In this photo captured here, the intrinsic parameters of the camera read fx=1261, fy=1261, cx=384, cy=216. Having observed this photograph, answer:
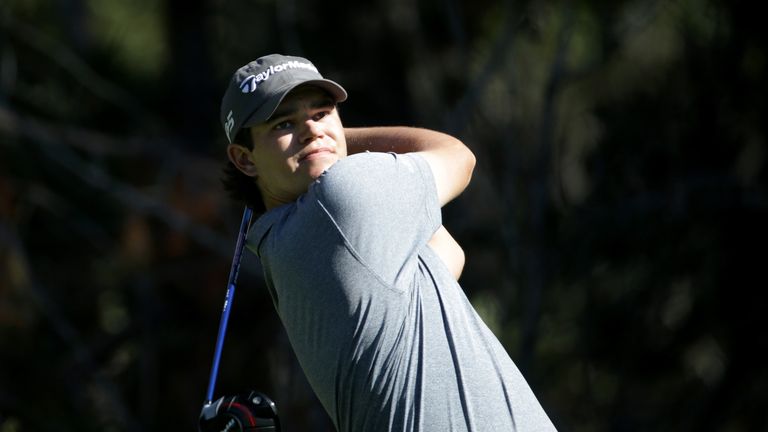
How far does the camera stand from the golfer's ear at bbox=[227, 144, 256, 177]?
8.17 feet

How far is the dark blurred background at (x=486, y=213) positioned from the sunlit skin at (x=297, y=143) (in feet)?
13.7

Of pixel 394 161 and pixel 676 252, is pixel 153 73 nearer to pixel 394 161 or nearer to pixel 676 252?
pixel 676 252

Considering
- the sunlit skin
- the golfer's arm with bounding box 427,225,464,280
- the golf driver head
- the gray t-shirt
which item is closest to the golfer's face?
the sunlit skin

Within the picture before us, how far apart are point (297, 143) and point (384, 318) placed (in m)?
0.42

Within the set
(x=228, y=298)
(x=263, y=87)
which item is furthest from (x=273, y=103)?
(x=228, y=298)

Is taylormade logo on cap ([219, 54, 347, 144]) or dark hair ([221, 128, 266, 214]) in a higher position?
taylormade logo on cap ([219, 54, 347, 144])

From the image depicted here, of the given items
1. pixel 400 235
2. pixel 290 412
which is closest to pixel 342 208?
pixel 400 235

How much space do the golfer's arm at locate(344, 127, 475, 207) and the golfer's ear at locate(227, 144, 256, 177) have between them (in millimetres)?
315

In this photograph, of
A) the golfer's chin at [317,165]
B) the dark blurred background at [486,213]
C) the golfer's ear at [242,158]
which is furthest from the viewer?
the dark blurred background at [486,213]

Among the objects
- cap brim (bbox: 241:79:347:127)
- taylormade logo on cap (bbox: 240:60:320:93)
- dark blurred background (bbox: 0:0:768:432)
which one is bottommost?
dark blurred background (bbox: 0:0:768:432)

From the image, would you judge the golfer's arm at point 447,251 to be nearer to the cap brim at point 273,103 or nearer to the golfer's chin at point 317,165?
the golfer's chin at point 317,165

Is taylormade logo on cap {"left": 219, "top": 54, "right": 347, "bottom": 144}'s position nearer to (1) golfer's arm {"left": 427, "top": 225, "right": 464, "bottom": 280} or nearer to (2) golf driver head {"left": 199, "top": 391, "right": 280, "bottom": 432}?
(1) golfer's arm {"left": 427, "top": 225, "right": 464, "bottom": 280}

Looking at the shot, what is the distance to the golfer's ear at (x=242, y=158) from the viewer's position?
2490 mm

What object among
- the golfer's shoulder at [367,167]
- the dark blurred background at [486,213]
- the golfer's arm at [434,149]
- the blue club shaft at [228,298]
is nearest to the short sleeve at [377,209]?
the golfer's shoulder at [367,167]
